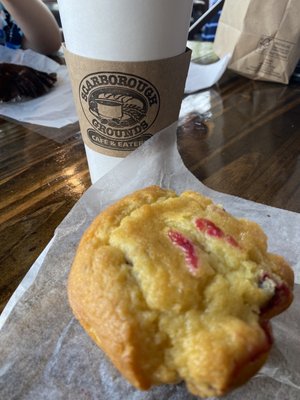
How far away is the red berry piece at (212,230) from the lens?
0.58 m

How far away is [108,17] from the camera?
694 millimetres

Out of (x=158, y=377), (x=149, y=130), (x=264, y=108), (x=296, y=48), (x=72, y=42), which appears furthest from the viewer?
(x=296, y=48)

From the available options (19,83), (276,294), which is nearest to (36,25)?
(19,83)

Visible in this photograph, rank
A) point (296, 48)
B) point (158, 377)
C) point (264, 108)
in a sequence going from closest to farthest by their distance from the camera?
1. point (158, 377)
2. point (264, 108)
3. point (296, 48)

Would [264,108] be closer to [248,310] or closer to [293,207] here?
[293,207]

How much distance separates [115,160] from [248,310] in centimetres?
52

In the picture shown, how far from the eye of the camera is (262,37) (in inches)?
63.6

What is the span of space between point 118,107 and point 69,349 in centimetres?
50

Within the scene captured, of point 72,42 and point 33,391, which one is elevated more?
point 72,42

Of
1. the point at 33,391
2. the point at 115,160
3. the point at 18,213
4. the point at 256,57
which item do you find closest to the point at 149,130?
the point at 115,160

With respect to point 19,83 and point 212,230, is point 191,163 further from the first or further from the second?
point 19,83

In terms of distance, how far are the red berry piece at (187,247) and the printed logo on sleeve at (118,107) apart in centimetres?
37

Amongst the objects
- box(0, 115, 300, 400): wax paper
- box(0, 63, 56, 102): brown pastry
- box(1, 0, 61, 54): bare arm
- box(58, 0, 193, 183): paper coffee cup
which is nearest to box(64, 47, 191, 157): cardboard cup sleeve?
box(58, 0, 193, 183): paper coffee cup

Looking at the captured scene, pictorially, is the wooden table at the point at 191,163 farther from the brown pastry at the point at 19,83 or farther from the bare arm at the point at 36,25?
the bare arm at the point at 36,25
